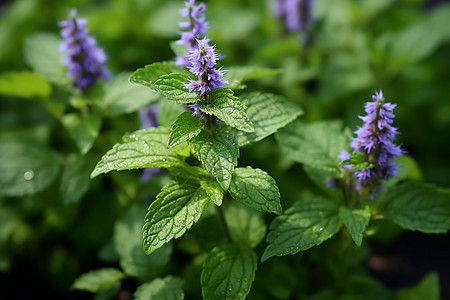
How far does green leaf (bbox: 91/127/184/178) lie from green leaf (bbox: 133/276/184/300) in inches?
27.6

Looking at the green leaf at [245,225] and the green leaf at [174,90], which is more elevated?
the green leaf at [174,90]

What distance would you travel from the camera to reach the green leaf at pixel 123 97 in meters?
2.70

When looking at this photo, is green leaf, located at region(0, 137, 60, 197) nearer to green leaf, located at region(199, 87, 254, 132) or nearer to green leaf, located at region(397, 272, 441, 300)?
green leaf, located at region(199, 87, 254, 132)

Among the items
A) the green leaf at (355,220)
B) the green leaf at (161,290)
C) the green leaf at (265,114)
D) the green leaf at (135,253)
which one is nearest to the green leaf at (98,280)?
the green leaf at (135,253)

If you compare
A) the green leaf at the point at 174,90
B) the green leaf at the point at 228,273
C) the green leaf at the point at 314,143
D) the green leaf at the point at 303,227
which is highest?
the green leaf at the point at 174,90

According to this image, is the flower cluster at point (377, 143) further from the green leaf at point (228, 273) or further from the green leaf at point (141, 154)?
the green leaf at point (141, 154)

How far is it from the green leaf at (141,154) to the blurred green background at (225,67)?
2.22 feet

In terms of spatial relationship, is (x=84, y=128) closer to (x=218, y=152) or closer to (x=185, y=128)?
(x=185, y=128)

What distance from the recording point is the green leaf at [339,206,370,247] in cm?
200

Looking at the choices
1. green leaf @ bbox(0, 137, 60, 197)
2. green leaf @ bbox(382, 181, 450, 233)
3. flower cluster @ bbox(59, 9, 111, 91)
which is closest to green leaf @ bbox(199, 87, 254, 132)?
green leaf @ bbox(382, 181, 450, 233)

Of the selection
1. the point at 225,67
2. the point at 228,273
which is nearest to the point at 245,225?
the point at 228,273

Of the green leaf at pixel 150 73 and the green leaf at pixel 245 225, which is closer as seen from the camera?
the green leaf at pixel 150 73

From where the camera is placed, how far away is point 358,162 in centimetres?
207

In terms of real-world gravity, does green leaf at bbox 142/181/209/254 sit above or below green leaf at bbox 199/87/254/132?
below
